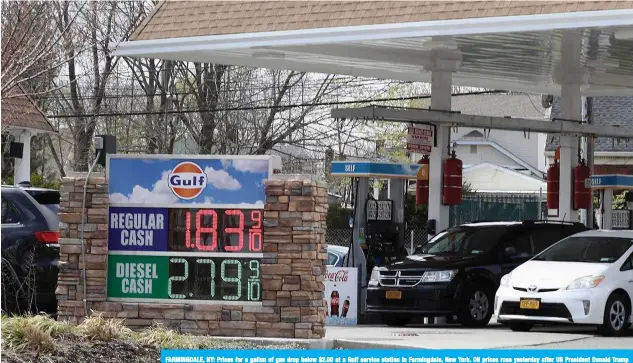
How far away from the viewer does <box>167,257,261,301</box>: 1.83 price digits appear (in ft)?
48.5

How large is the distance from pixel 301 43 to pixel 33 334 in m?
10.7

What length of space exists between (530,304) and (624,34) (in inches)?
181

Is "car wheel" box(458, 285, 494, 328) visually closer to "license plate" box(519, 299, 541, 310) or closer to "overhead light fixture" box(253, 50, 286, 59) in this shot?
"license plate" box(519, 299, 541, 310)

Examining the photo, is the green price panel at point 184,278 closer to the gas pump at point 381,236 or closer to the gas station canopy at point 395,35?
the gas station canopy at point 395,35

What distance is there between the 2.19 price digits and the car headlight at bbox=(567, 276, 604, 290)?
5408 mm

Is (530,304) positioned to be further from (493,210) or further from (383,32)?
(493,210)

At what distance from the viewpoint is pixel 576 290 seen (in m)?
18.0

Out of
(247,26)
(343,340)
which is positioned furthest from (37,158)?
(343,340)

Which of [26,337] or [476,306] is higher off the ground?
[26,337]

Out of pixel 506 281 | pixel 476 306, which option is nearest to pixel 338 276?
pixel 476 306

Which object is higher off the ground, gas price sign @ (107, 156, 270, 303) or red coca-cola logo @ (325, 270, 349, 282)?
gas price sign @ (107, 156, 270, 303)

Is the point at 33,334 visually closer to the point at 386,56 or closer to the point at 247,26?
the point at 247,26

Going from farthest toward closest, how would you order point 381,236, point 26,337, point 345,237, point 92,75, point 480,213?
1. point 92,75
2. point 480,213
3. point 345,237
4. point 381,236
5. point 26,337

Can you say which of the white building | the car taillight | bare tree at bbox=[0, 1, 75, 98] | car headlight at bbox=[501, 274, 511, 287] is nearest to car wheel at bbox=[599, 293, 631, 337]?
car headlight at bbox=[501, 274, 511, 287]
